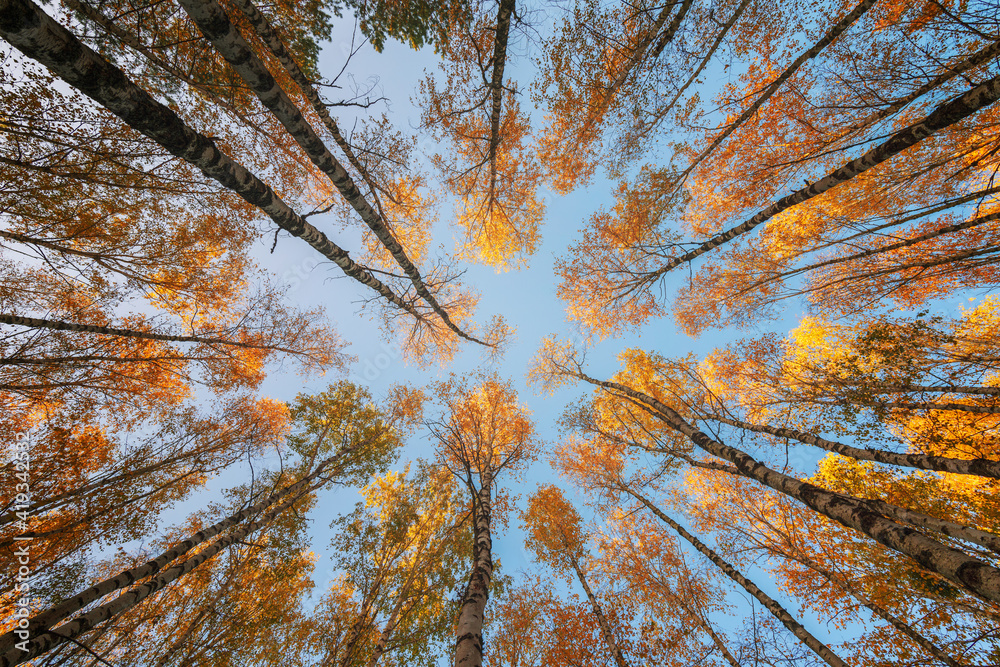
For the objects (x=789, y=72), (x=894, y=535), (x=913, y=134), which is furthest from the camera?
(x=789, y=72)

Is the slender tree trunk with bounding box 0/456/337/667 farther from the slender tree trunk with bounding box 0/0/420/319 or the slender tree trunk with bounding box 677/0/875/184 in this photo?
the slender tree trunk with bounding box 677/0/875/184

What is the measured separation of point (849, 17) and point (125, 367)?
17.1 metres

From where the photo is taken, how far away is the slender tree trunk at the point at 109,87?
1945mm

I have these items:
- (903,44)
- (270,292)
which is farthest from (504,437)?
(903,44)

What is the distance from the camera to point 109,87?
2236 mm

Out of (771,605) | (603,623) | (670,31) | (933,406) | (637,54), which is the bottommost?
(603,623)

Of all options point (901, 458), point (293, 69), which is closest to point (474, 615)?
point (901, 458)

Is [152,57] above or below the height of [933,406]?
above

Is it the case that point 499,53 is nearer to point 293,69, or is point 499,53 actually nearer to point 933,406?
point 293,69

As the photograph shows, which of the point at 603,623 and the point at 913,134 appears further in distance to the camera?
the point at 603,623

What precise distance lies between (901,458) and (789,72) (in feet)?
25.6

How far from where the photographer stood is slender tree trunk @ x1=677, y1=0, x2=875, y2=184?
5.19 metres

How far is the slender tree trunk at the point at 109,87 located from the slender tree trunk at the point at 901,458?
7740 millimetres

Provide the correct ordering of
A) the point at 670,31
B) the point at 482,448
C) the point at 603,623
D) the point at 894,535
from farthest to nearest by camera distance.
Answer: the point at 482,448
the point at 603,623
the point at 670,31
the point at 894,535
